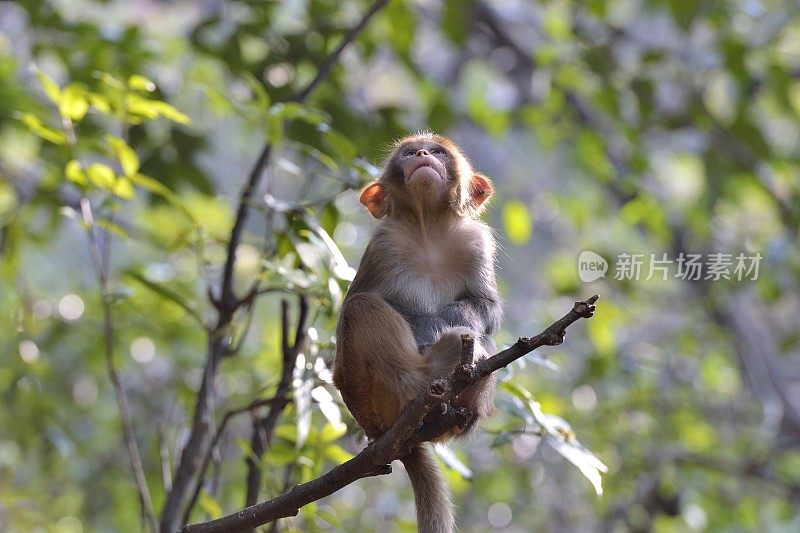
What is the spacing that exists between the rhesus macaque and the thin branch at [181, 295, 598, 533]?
43cm

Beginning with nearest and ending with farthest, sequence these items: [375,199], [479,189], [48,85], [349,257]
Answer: [48,85] < [375,199] < [479,189] < [349,257]

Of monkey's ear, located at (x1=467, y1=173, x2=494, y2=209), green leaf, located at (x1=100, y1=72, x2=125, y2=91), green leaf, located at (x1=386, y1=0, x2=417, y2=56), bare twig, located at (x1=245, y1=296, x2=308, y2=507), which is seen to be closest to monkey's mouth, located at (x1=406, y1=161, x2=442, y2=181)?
monkey's ear, located at (x1=467, y1=173, x2=494, y2=209)

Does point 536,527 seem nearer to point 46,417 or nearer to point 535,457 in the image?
point 535,457

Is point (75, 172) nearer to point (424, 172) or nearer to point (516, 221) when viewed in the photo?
point (424, 172)

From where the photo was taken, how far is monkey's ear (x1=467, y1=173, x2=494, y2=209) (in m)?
3.39

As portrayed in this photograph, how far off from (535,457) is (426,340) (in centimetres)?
472

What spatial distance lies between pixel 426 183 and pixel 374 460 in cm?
122

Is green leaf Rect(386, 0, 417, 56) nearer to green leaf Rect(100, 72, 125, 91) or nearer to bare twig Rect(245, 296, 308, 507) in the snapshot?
green leaf Rect(100, 72, 125, 91)

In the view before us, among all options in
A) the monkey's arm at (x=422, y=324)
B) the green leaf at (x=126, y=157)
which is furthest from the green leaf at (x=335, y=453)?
the green leaf at (x=126, y=157)

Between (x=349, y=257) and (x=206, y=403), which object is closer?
(x=206, y=403)

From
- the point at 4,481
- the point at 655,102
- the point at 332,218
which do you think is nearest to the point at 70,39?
the point at 332,218

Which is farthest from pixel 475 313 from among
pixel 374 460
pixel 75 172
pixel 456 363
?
pixel 75 172

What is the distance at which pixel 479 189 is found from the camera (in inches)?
134

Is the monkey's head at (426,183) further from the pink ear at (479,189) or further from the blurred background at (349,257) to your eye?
the blurred background at (349,257)
